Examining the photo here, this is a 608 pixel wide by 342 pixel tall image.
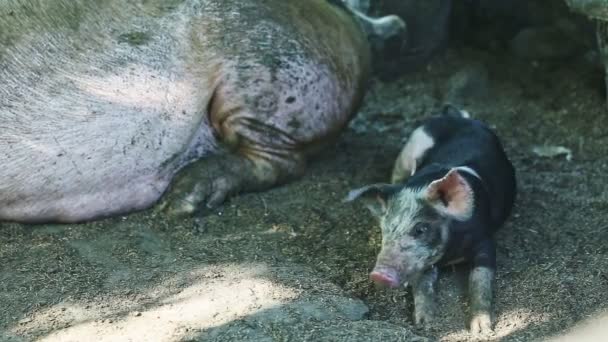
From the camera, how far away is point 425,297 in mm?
3566

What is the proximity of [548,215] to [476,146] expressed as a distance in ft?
1.46

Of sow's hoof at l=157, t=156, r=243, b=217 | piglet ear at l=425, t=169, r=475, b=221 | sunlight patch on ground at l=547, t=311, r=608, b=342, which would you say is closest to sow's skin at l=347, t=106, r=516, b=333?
piglet ear at l=425, t=169, r=475, b=221

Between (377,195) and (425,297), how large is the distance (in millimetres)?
448

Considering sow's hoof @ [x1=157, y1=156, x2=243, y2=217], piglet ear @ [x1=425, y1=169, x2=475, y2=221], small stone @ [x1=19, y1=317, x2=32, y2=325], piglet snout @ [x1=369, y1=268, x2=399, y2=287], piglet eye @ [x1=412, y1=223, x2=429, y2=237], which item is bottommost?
sow's hoof @ [x1=157, y1=156, x2=243, y2=217]

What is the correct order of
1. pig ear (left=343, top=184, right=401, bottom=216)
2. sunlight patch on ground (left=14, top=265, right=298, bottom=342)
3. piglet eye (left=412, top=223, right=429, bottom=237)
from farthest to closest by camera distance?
pig ear (left=343, top=184, right=401, bottom=216), piglet eye (left=412, top=223, right=429, bottom=237), sunlight patch on ground (left=14, top=265, right=298, bottom=342)

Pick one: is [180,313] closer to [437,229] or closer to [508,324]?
[437,229]

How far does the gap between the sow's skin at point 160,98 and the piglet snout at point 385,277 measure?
114 cm

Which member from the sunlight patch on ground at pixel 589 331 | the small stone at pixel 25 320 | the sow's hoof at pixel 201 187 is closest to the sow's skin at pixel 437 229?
the sunlight patch on ground at pixel 589 331

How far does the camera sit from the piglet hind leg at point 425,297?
137 inches

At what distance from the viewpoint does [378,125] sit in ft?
18.5

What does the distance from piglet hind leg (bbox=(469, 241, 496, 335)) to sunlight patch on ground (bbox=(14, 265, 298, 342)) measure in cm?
64

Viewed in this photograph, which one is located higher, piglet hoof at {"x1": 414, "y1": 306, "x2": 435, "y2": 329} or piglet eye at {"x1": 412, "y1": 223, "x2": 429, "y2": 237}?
piglet eye at {"x1": 412, "y1": 223, "x2": 429, "y2": 237}

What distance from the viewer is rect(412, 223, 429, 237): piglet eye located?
3.58 m

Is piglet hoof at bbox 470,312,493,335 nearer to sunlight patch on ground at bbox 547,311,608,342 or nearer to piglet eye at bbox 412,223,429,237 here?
sunlight patch on ground at bbox 547,311,608,342
